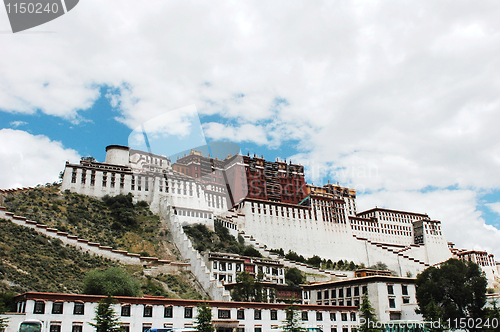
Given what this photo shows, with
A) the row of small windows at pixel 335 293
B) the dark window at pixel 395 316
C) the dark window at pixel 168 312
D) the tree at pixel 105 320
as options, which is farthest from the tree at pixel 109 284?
the dark window at pixel 395 316

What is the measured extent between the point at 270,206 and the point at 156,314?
204 feet

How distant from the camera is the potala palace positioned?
80625 millimetres

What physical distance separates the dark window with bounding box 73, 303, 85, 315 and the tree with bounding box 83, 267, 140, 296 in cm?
763

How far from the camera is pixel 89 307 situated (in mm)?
30766

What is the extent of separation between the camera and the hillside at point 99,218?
6012 centimetres

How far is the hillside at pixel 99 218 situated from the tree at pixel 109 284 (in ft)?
59.8

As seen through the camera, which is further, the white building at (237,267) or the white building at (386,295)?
the white building at (237,267)

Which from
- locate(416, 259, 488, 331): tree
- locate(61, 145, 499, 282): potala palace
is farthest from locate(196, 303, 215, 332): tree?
locate(61, 145, 499, 282): potala palace

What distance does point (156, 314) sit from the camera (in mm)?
32688

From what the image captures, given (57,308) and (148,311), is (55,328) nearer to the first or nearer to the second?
(57,308)

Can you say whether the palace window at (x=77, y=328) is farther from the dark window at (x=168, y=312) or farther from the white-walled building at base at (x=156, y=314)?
the dark window at (x=168, y=312)

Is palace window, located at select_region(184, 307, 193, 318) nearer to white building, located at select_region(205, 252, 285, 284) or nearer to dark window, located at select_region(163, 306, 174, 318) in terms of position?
dark window, located at select_region(163, 306, 174, 318)

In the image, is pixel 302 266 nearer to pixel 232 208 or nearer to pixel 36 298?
pixel 232 208

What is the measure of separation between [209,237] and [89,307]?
1700 inches
